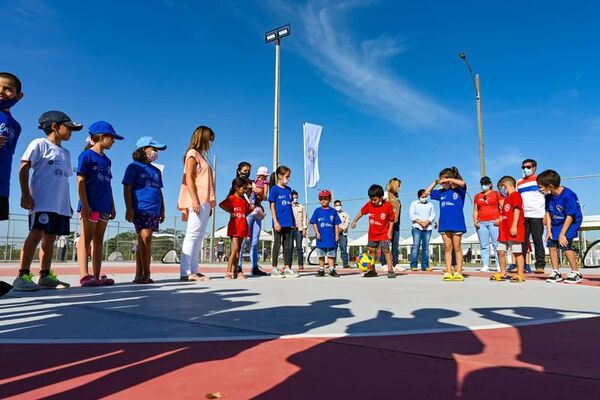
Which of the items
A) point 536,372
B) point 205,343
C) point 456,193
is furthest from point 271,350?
point 456,193

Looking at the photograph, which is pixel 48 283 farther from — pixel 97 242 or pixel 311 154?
pixel 311 154

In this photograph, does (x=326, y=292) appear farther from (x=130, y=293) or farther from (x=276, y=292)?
(x=130, y=293)

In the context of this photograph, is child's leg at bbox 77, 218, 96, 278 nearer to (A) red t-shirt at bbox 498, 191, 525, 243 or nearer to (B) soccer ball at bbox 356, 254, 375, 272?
(B) soccer ball at bbox 356, 254, 375, 272

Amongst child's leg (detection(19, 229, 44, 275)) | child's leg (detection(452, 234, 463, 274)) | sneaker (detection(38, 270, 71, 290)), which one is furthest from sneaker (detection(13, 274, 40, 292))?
child's leg (detection(452, 234, 463, 274))

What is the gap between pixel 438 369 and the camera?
5.86 ft

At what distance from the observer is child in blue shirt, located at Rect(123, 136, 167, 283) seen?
5789 mm

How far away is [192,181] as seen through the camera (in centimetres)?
604

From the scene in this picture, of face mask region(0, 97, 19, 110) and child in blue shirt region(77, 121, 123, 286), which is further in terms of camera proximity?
child in blue shirt region(77, 121, 123, 286)

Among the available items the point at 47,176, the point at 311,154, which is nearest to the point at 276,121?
the point at 311,154

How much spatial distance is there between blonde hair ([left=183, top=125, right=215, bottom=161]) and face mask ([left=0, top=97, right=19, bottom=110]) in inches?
98.3

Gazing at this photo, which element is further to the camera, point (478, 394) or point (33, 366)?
point (33, 366)

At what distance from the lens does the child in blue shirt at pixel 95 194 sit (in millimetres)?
5277

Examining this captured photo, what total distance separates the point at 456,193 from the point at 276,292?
3.97m

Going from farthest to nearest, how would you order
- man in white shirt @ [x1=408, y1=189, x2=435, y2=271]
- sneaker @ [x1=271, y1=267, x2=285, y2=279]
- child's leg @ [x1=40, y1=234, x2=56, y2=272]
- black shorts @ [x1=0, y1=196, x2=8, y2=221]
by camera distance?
man in white shirt @ [x1=408, y1=189, x2=435, y2=271], sneaker @ [x1=271, y1=267, x2=285, y2=279], child's leg @ [x1=40, y1=234, x2=56, y2=272], black shorts @ [x1=0, y1=196, x2=8, y2=221]
